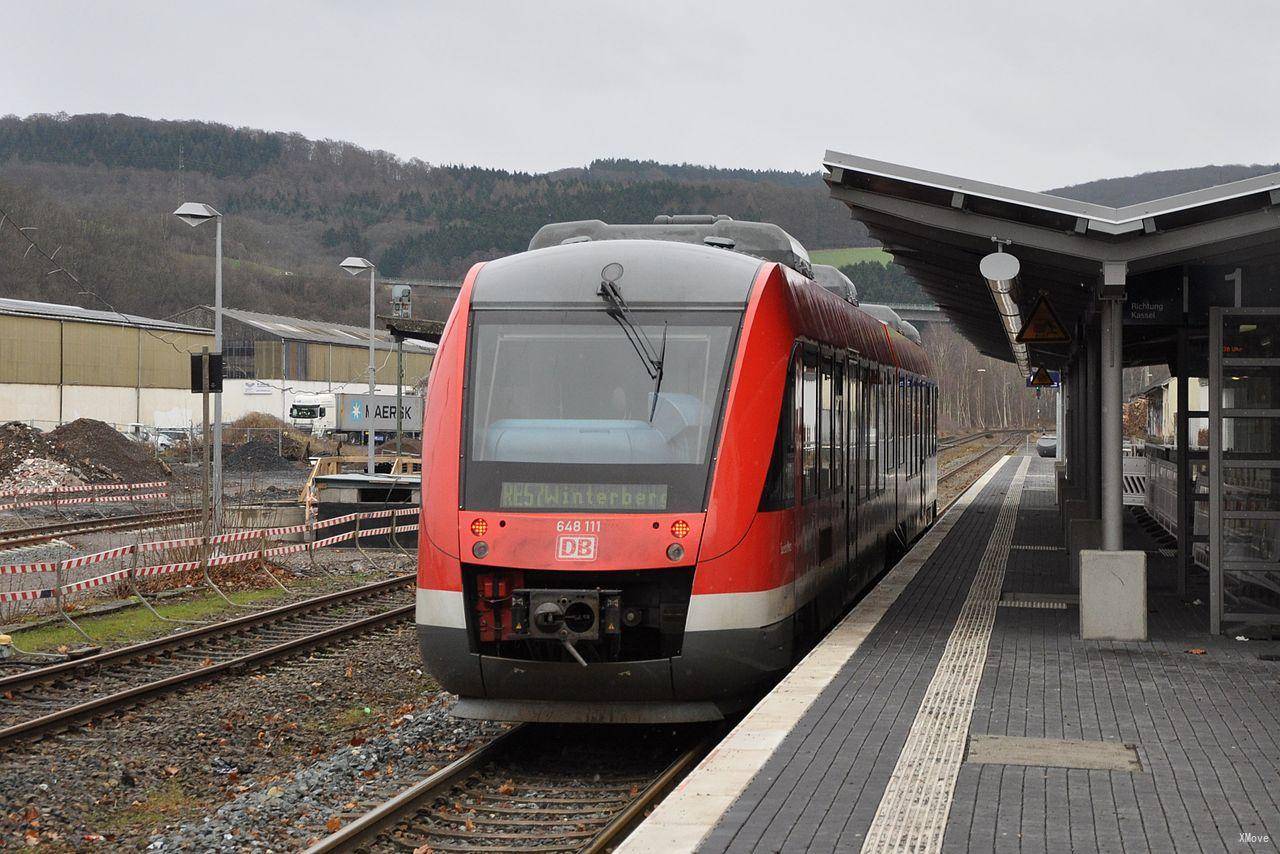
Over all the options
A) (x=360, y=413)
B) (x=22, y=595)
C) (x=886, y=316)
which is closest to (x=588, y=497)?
(x=22, y=595)

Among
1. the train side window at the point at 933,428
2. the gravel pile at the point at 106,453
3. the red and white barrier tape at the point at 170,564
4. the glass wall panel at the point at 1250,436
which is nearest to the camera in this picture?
the glass wall panel at the point at 1250,436

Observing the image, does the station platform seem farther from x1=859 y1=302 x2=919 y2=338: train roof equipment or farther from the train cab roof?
x1=859 y1=302 x2=919 y2=338: train roof equipment

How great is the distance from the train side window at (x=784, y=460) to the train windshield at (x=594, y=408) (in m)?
0.49

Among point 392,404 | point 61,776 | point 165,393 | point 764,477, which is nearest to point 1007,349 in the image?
point 764,477

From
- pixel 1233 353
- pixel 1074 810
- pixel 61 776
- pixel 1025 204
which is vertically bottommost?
pixel 61 776

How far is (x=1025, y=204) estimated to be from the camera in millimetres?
10414

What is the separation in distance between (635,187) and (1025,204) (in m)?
123

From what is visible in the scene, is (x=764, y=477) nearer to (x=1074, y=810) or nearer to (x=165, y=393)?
(x=1074, y=810)

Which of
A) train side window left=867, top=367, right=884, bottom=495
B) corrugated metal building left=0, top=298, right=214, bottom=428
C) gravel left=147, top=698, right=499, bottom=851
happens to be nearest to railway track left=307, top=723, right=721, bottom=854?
gravel left=147, top=698, right=499, bottom=851

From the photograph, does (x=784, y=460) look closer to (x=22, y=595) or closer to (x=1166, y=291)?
(x=1166, y=291)

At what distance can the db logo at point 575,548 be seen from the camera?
27.5ft

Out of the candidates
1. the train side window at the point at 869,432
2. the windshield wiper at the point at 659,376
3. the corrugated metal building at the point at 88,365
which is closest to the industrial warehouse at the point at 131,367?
the corrugated metal building at the point at 88,365

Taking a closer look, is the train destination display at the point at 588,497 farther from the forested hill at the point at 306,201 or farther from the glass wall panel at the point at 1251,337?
the forested hill at the point at 306,201

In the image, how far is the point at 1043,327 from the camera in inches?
572
